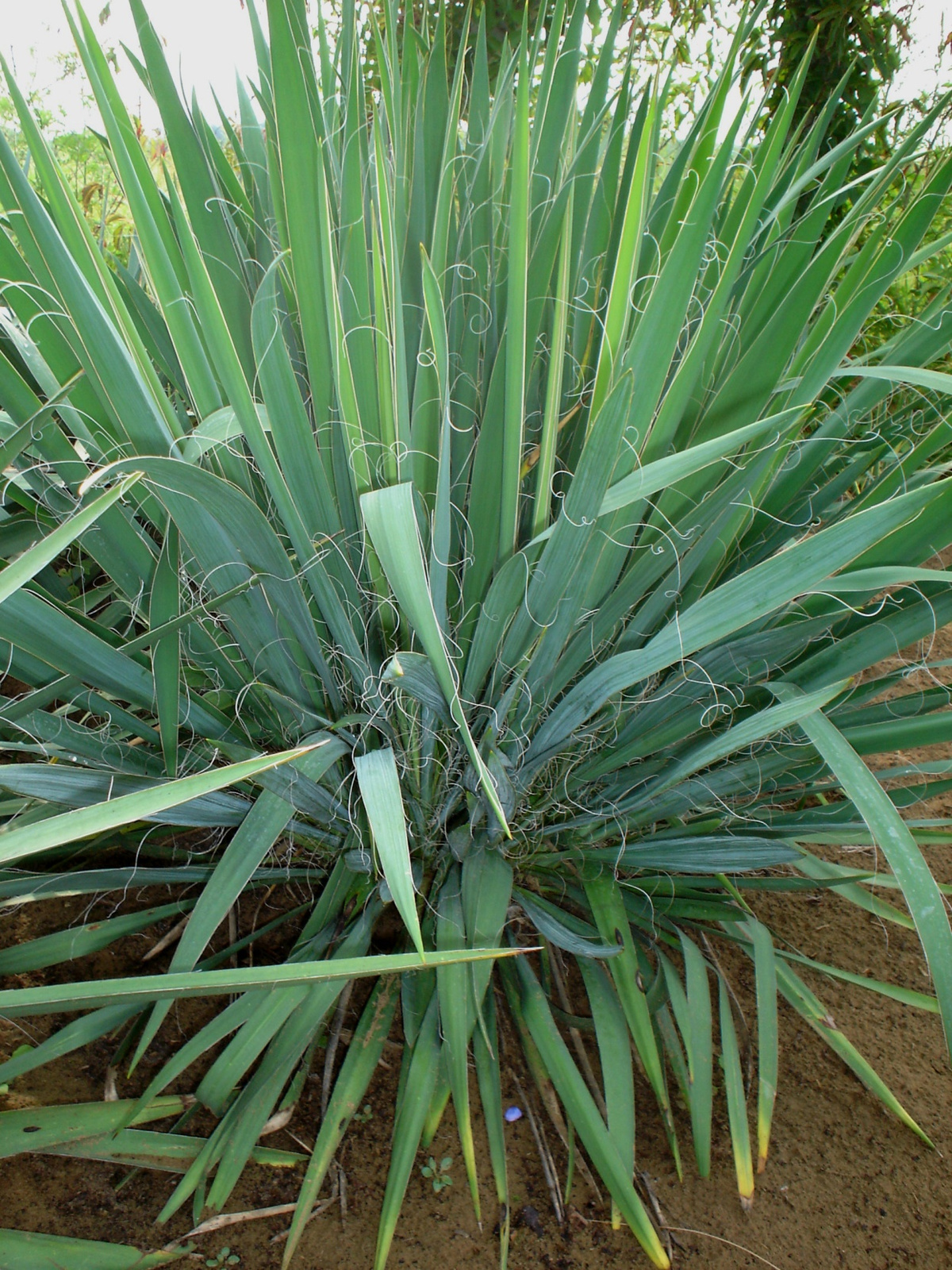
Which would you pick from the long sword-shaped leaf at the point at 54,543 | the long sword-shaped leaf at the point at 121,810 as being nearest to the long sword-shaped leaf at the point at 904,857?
the long sword-shaped leaf at the point at 121,810

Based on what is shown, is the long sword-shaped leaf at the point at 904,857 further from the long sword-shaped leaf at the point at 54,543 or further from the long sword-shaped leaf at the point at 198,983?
the long sword-shaped leaf at the point at 54,543

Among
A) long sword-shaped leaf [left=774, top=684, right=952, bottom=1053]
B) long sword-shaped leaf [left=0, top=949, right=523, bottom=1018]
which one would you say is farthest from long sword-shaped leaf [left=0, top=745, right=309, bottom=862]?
long sword-shaped leaf [left=774, top=684, right=952, bottom=1053]

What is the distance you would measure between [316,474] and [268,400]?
0.09 meters

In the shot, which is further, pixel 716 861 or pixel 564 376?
pixel 564 376

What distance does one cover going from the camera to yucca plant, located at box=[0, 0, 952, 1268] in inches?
23.5

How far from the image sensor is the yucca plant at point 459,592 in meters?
0.60

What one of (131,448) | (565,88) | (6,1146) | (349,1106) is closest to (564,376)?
(565,88)

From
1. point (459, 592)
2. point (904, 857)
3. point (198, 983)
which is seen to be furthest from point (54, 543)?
point (904, 857)

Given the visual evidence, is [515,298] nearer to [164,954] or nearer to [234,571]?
[234,571]

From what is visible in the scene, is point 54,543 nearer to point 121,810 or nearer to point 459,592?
point 121,810

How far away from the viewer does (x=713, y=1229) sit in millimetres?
768

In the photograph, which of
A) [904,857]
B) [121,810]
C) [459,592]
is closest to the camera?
[121,810]

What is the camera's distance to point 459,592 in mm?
828

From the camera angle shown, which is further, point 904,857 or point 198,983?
point 904,857
